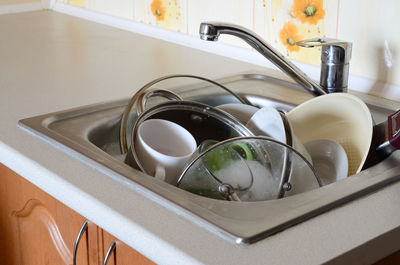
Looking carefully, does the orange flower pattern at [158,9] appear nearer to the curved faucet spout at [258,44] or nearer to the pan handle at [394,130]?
the curved faucet spout at [258,44]

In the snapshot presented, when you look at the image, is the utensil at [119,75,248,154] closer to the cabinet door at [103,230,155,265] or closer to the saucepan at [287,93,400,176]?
the saucepan at [287,93,400,176]

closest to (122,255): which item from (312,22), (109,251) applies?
(109,251)

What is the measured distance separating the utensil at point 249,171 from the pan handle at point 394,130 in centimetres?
14

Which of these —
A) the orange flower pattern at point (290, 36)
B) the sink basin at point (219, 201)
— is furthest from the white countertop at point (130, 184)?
the orange flower pattern at point (290, 36)

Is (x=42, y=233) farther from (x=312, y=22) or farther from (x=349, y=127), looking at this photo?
(x=312, y=22)

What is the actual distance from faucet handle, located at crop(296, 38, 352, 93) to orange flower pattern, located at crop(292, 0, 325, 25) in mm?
197

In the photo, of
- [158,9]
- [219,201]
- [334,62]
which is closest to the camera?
[219,201]

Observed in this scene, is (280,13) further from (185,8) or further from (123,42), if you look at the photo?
(123,42)

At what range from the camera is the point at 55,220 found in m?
1.03

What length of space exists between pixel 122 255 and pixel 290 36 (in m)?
0.77

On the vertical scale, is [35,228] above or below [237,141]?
below

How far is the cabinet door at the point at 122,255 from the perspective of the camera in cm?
83

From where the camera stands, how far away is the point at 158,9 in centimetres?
182

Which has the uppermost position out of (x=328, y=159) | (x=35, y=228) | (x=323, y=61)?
(x=323, y=61)
